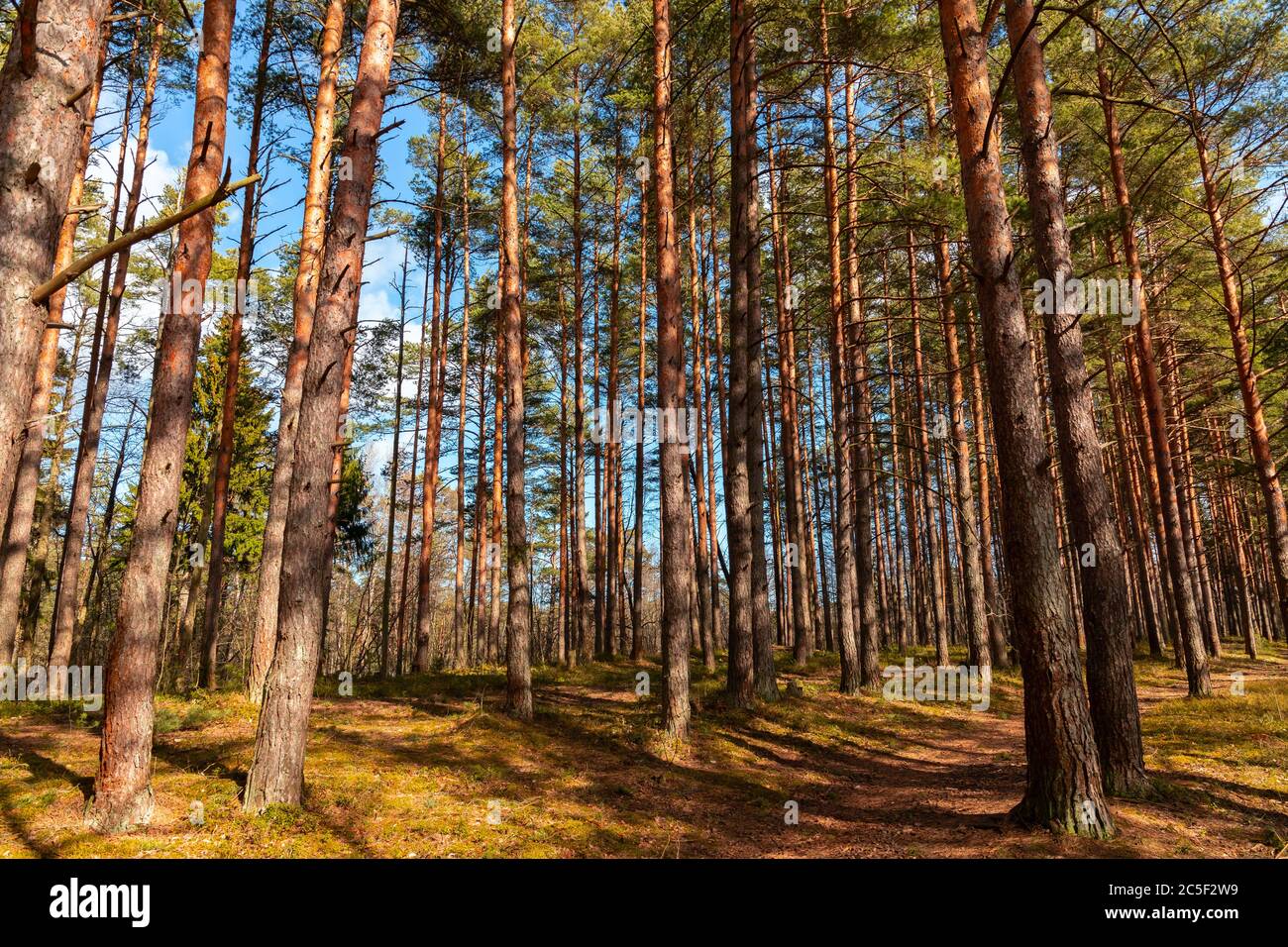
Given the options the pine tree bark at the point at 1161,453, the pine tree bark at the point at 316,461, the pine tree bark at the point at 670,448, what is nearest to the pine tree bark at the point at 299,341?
the pine tree bark at the point at 316,461

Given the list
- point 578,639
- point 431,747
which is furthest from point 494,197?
point 431,747

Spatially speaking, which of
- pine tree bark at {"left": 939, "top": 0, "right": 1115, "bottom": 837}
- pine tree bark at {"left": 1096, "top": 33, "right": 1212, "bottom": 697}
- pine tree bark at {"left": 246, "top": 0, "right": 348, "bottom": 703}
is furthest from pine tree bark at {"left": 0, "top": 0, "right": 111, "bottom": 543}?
→ pine tree bark at {"left": 1096, "top": 33, "right": 1212, "bottom": 697}

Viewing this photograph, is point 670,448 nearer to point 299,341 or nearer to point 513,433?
point 513,433

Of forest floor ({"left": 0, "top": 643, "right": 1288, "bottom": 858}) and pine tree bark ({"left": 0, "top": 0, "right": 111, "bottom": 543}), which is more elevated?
pine tree bark ({"left": 0, "top": 0, "right": 111, "bottom": 543})

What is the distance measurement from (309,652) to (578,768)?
146 inches

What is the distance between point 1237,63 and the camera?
11.9m

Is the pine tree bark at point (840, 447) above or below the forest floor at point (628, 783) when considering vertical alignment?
above

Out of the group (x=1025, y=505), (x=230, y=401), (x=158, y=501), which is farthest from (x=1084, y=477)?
(x=230, y=401)

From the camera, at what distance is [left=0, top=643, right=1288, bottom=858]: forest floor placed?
5207 mm

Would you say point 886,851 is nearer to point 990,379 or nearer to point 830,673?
point 990,379

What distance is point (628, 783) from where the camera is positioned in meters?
7.55

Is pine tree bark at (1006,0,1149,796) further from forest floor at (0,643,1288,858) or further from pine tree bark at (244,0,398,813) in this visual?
pine tree bark at (244,0,398,813)

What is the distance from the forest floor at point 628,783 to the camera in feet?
17.1

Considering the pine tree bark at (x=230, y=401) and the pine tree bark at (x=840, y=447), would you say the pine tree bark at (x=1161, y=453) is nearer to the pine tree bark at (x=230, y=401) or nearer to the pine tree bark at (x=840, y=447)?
the pine tree bark at (x=840, y=447)
